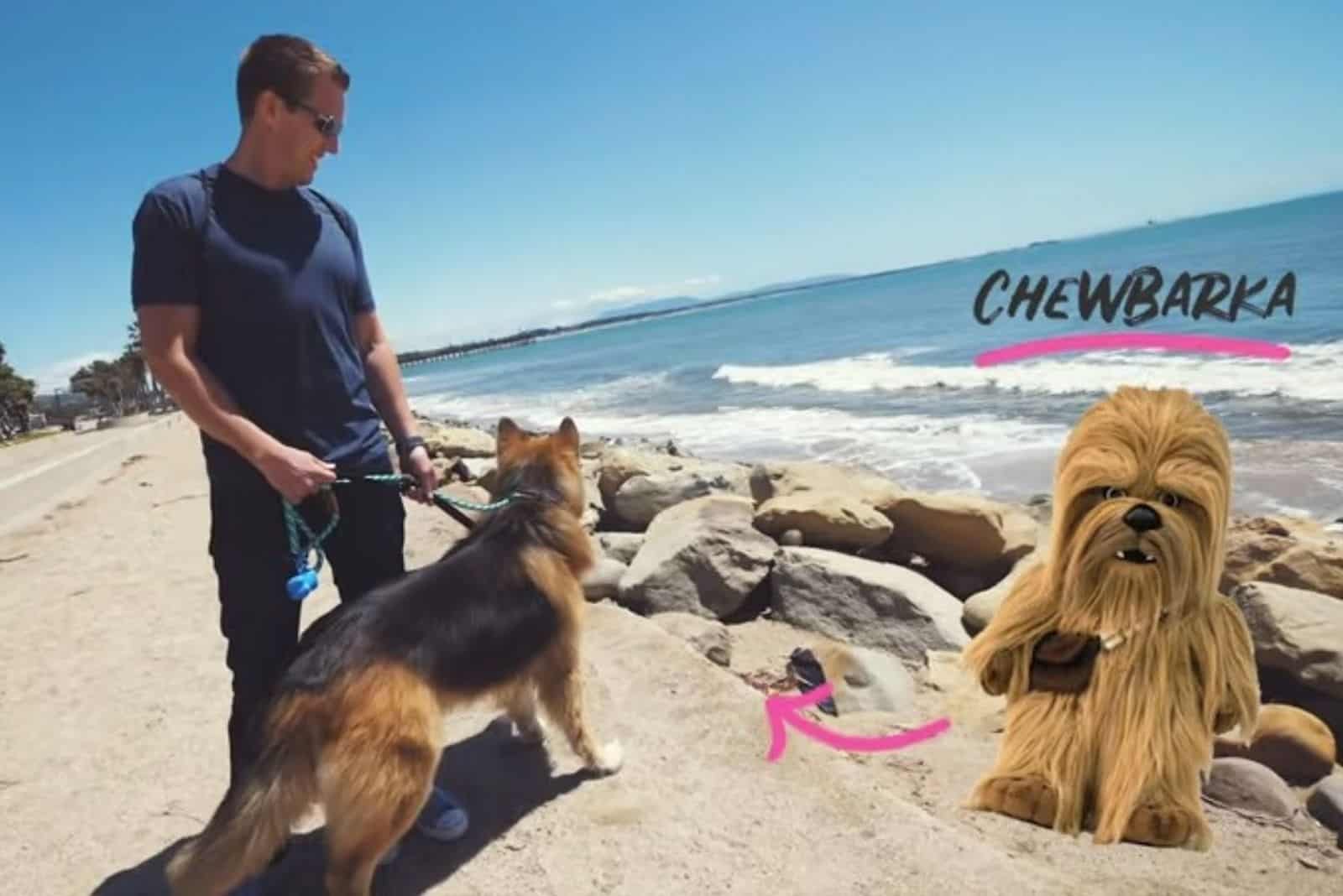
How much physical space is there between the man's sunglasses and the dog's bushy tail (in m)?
2.08

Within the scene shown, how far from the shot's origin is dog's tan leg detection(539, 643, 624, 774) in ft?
13.3

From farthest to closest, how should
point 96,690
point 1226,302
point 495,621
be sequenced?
point 96,690, point 495,621, point 1226,302

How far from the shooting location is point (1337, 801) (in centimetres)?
311

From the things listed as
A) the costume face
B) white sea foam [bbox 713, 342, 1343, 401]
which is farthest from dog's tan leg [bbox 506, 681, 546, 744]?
white sea foam [bbox 713, 342, 1343, 401]

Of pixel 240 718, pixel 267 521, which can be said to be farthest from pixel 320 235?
pixel 240 718

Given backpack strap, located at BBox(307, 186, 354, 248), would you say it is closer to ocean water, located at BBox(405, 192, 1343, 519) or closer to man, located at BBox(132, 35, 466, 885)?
man, located at BBox(132, 35, 466, 885)

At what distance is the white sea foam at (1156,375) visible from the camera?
10.8 metres

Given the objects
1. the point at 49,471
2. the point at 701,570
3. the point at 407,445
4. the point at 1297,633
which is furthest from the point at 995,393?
the point at 49,471

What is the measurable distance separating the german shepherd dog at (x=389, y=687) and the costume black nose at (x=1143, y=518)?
266 cm

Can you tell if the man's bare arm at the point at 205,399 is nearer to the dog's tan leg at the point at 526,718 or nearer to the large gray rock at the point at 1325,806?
the dog's tan leg at the point at 526,718

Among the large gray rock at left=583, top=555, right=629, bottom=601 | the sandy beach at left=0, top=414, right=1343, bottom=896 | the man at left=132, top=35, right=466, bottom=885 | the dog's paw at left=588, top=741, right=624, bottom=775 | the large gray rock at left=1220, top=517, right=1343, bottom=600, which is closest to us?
the man at left=132, top=35, right=466, bottom=885

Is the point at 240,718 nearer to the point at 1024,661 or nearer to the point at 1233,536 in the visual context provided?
the point at 1024,661

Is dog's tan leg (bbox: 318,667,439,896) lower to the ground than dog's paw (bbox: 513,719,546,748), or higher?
higher

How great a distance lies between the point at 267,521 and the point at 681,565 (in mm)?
3805
